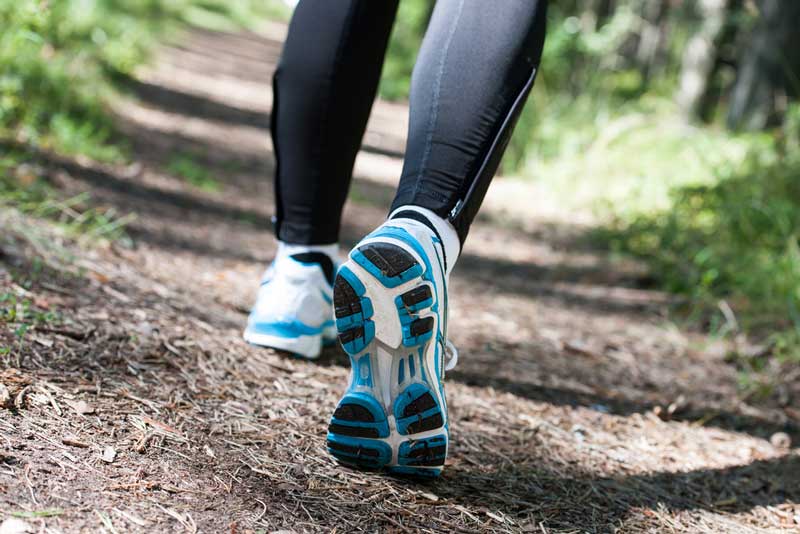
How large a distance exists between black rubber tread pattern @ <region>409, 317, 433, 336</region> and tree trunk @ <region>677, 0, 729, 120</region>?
6.84 metres

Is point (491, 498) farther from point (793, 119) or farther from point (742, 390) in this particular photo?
point (793, 119)

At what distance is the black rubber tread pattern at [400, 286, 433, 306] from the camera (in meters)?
1.19

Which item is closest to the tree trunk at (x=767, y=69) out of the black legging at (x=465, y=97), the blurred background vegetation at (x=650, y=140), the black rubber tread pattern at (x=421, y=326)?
the blurred background vegetation at (x=650, y=140)

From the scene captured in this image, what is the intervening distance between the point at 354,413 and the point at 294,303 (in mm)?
490

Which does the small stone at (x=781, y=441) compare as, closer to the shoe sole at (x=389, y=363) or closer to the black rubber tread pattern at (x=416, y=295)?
the shoe sole at (x=389, y=363)

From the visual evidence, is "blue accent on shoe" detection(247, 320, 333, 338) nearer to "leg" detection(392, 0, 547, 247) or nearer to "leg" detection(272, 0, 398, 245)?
"leg" detection(272, 0, 398, 245)

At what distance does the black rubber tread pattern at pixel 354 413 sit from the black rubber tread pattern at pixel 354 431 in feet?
0.04

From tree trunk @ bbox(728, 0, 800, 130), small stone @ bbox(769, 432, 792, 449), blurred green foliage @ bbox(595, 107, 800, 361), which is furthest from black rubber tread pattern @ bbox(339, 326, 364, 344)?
tree trunk @ bbox(728, 0, 800, 130)

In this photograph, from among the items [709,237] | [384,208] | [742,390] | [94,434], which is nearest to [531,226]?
[384,208]

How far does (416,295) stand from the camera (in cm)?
120

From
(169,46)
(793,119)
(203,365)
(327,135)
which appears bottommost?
(169,46)

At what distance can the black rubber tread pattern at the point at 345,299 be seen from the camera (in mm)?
1203

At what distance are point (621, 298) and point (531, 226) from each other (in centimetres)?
147

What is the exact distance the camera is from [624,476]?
1511 mm
